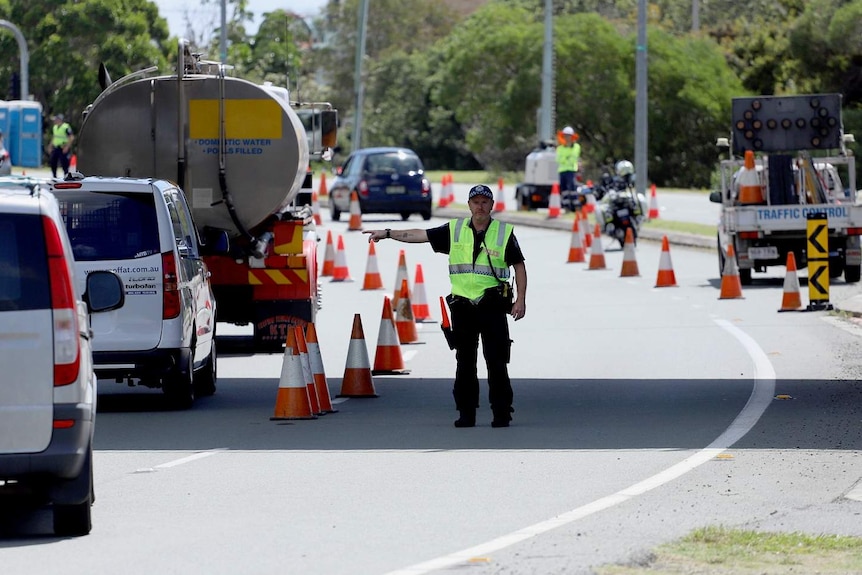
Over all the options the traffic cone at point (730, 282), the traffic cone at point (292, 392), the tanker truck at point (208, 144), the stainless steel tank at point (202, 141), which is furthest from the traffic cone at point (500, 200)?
the traffic cone at point (292, 392)

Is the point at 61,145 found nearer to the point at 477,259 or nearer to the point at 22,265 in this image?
the point at 477,259

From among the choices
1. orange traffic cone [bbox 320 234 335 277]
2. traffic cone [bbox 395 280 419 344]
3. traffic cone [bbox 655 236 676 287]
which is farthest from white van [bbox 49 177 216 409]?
orange traffic cone [bbox 320 234 335 277]

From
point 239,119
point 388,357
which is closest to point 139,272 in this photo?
point 388,357

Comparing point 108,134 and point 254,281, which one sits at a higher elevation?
point 108,134

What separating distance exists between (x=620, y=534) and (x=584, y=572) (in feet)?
3.29

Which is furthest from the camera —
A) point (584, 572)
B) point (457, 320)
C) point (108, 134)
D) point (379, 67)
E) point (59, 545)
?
point (379, 67)

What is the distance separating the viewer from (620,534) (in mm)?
8672

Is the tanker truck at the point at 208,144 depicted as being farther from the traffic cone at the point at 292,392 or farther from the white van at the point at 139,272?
the traffic cone at the point at 292,392

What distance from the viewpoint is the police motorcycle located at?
3350 centimetres

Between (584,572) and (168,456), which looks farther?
(168,456)

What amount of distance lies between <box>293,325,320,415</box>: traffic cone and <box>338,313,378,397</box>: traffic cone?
96 centimetres

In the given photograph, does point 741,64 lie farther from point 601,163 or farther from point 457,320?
point 457,320

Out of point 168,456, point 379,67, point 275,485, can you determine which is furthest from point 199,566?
point 379,67

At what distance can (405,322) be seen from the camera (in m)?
19.9
